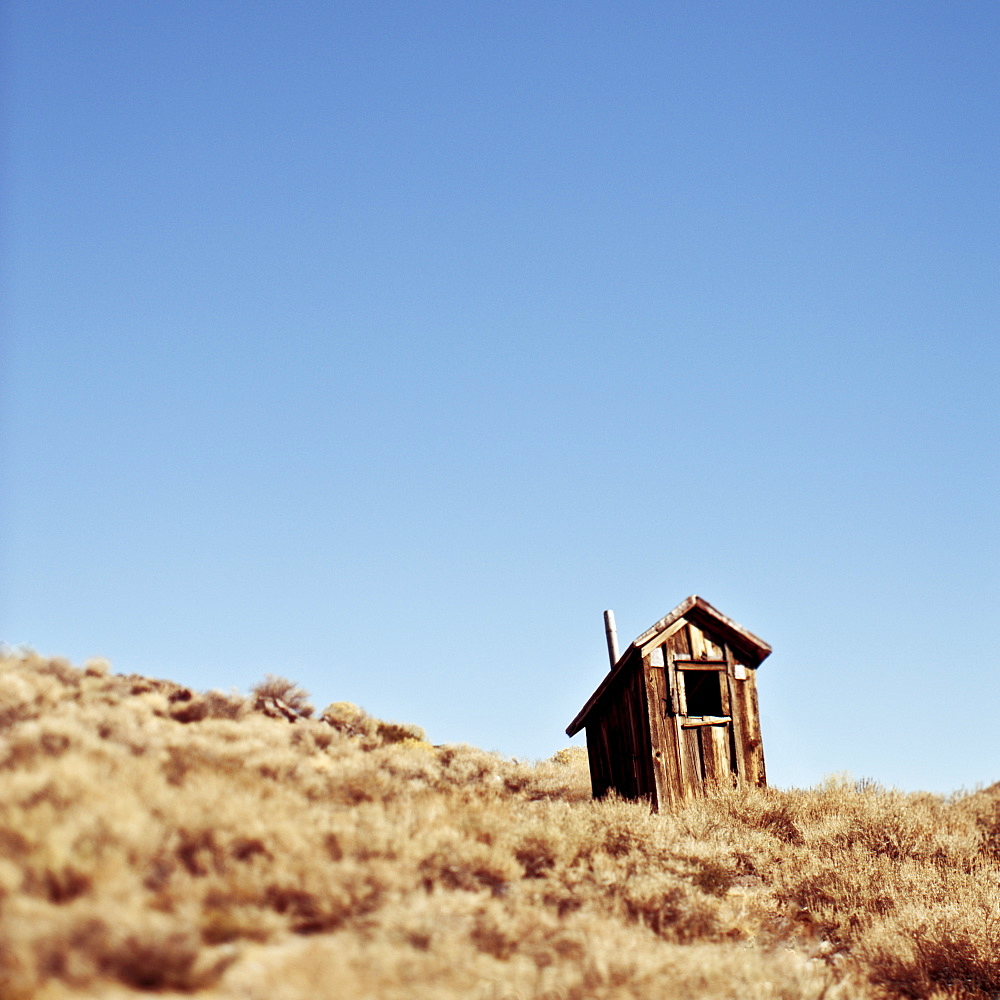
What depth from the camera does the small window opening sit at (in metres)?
15.2

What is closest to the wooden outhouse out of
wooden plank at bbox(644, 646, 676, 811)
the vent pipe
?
wooden plank at bbox(644, 646, 676, 811)

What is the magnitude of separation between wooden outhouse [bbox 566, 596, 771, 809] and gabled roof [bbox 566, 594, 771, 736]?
2cm

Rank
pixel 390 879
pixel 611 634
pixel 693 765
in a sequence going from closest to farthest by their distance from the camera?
pixel 390 879 < pixel 693 765 < pixel 611 634

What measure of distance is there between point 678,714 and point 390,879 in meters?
8.81

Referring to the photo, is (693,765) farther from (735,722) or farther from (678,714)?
(735,722)

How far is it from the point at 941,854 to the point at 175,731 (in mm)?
11426

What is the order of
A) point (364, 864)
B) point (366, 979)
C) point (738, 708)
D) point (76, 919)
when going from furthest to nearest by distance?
point (738, 708) → point (364, 864) → point (366, 979) → point (76, 919)

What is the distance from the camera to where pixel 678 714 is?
14320 mm

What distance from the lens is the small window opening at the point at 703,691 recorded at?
15.2 metres

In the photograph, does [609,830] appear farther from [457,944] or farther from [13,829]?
[13,829]

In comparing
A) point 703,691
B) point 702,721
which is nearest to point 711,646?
point 702,721

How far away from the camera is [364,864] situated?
22.0ft

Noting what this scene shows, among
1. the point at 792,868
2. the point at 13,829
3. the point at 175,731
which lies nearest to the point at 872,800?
the point at 792,868

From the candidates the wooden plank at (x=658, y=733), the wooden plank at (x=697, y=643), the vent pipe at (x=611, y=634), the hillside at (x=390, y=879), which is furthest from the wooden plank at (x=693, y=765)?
the vent pipe at (x=611, y=634)
